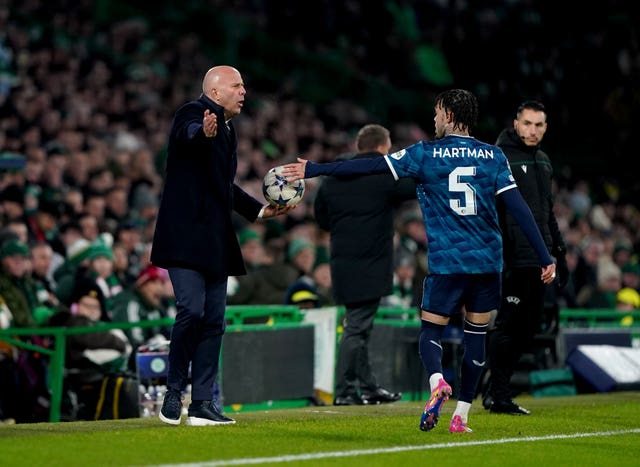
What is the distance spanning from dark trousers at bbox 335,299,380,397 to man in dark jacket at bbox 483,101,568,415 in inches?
57.4

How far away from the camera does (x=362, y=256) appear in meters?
11.9

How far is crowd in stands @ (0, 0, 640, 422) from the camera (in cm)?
1295

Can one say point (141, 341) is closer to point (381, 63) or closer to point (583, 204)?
point (583, 204)

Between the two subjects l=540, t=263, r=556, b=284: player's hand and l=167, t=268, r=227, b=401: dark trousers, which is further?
l=540, t=263, r=556, b=284: player's hand

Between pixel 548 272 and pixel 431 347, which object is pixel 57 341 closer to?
pixel 431 347

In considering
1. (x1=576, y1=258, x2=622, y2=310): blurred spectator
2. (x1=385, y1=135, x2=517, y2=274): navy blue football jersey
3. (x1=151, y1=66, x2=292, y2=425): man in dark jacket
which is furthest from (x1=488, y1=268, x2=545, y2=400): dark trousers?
(x1=576, y1=258, x2=622, y2=310): blurred spectator

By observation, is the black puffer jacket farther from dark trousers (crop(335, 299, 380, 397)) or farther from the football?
the football

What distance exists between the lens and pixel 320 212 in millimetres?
12266

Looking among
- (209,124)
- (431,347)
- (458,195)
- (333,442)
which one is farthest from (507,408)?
(209,124)

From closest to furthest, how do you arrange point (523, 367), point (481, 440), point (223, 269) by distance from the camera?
point (481, 440) → point (223, 269) → point (523, 367)

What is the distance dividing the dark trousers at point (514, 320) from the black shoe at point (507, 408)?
38 mm

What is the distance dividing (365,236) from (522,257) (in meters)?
1.83

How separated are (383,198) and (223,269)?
3.16 metres

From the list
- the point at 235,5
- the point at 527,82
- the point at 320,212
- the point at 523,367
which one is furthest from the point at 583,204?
the point at 320,212
